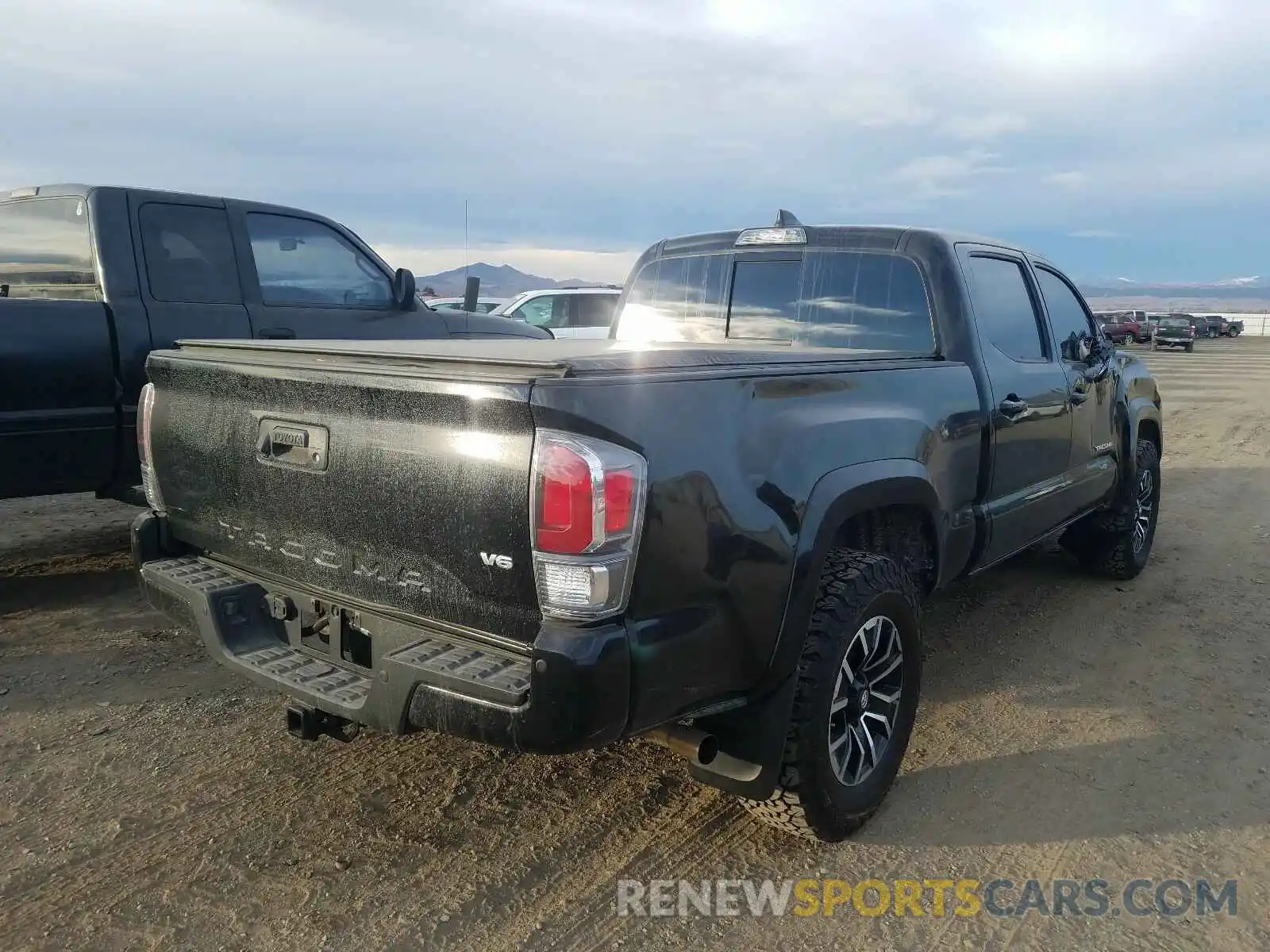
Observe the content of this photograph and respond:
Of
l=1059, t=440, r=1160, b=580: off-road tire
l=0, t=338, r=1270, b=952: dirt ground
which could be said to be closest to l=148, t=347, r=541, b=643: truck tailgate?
l=0, t=338, r=1270, b=952: dirt ground

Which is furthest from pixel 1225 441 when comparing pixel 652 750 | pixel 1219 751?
pixel 652 750

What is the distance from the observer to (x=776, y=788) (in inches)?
107

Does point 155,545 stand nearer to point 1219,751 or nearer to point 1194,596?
point 1219,751

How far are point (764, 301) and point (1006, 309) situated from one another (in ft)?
3.54

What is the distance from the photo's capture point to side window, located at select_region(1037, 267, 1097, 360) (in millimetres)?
4832

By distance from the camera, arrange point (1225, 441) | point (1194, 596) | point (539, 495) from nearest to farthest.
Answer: point (539, 495), point (1194, 596), point (1225, 441)

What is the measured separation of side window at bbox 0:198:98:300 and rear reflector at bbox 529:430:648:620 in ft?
12.5

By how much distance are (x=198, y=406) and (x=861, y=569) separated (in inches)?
83.3

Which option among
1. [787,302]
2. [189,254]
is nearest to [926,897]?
[787,302]

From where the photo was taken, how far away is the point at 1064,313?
506 cm

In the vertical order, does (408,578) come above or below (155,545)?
above

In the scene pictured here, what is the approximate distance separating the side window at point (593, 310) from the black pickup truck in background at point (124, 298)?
330 inches

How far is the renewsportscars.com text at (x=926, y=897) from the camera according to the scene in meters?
2.68

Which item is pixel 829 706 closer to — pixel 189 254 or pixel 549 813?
pixel 549 813
